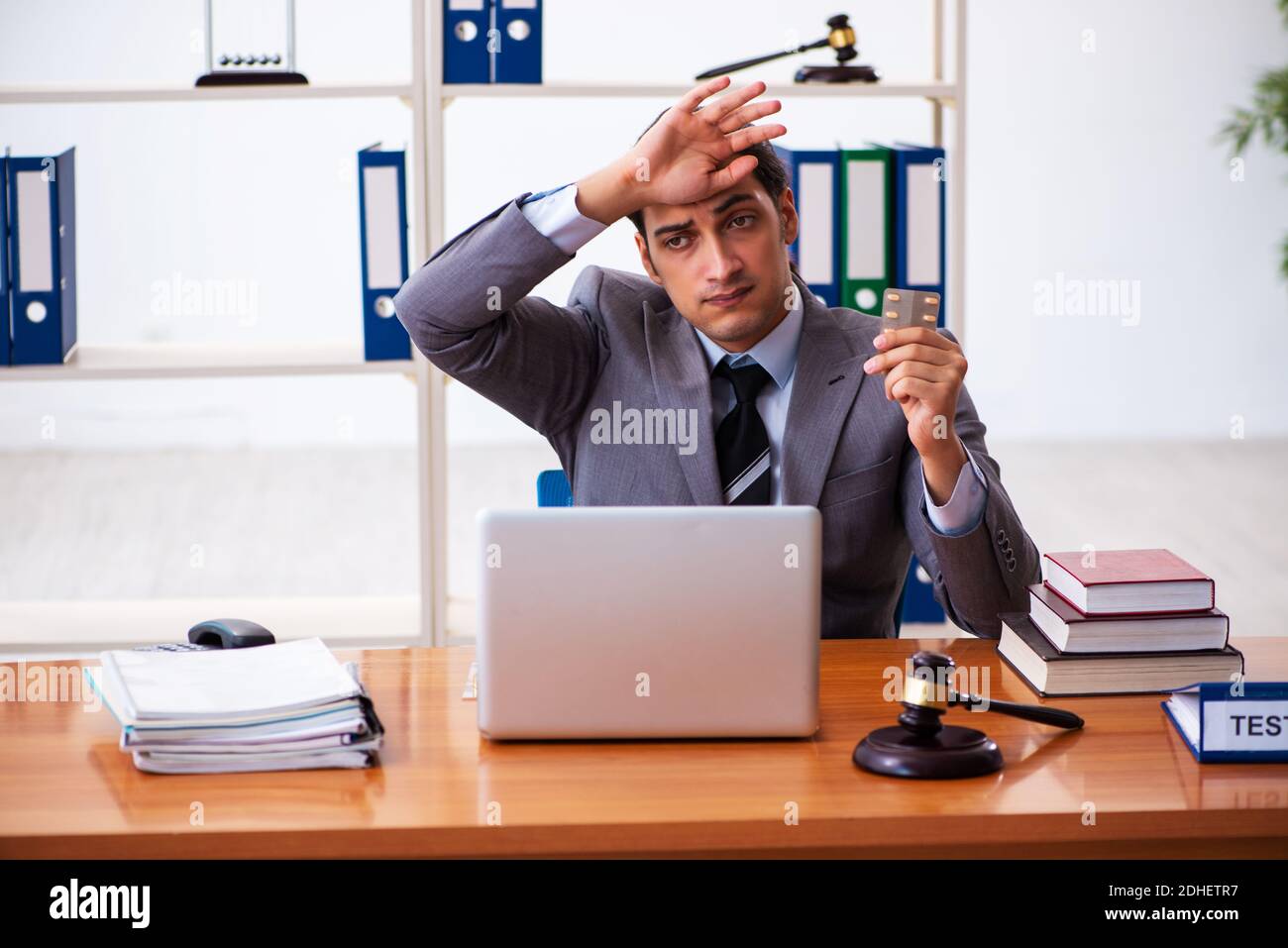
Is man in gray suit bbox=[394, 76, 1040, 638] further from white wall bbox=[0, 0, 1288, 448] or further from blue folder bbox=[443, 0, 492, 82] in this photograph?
white wall bbox=[0, 0, 1288, 448]

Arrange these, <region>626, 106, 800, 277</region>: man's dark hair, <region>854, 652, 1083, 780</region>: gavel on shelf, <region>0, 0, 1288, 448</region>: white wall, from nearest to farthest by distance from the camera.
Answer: <region>854, 652, 1083, 780</region>: gavel on shelf
<region>626, 106, 800, 277</region>: man's dark hair
<region>0, 0, 1288, 448</region>: white wall

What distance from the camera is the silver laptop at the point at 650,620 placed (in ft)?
4.30

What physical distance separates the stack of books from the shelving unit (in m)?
1.27

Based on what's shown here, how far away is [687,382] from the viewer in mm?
1920

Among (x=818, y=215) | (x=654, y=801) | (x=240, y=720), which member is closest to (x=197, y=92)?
(x=818, y=215)

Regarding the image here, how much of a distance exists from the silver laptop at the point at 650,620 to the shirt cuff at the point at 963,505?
0.37 meters

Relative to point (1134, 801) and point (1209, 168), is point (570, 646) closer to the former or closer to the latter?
point (1134, 801)

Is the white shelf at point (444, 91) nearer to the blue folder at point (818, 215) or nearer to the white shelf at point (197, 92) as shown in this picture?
the white shelf at point (197, 92)

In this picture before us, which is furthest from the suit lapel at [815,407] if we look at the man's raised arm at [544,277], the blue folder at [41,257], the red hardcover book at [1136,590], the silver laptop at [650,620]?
the blue folder at [41,257]

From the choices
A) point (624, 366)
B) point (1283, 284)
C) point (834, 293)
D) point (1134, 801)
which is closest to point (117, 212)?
point (834, 293)

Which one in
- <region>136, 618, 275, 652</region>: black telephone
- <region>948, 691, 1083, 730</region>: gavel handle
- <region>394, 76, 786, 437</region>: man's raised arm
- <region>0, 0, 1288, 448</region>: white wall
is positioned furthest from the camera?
<region>0, 0, 1288, 448</region>: white wall

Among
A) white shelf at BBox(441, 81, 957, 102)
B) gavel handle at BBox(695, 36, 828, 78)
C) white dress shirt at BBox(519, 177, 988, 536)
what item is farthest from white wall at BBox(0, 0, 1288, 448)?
white dress shirt at BBox(519, 177, 988, 536)

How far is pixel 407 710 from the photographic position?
1.49 m

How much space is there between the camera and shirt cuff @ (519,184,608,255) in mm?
1822
